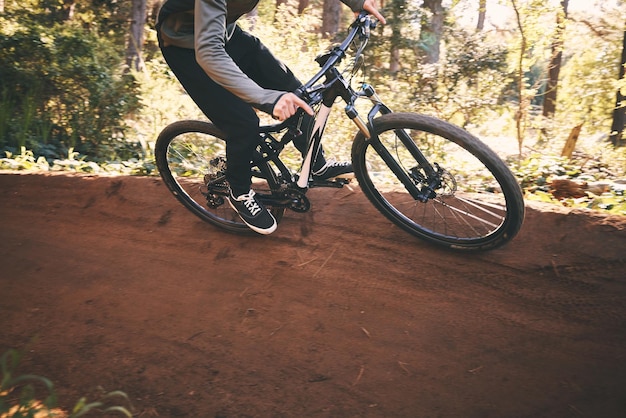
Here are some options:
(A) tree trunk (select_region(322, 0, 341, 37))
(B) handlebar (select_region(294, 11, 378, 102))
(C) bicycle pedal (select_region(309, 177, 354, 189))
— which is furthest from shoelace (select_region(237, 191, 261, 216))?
(A) tree trunk (select_region(322, 0, 341, 37))

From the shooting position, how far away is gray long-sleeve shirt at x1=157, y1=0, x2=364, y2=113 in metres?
2.75

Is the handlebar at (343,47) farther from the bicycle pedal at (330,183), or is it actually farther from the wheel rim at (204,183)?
the wheel rim at (204,183)

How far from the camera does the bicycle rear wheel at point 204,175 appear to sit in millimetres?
3926

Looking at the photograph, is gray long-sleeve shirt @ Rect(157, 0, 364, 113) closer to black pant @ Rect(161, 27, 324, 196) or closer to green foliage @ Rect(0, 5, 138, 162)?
black pant @ Rect(161, 27, 324, 196)

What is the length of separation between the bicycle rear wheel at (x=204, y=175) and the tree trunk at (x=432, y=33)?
9.12 meters

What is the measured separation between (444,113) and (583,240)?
8.00 metres

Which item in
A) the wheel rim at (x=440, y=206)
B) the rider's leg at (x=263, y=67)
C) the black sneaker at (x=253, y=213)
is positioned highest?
the rider's leg at (x=263, y=67)

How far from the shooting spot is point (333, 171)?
3682 millimetres

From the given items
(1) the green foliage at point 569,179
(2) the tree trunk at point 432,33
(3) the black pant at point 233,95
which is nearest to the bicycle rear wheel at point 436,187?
(3) the black pant at point 233,95

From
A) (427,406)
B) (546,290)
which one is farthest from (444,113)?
(427,406)

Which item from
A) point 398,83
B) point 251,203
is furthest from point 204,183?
point 398,83

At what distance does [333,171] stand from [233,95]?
3.00 feet

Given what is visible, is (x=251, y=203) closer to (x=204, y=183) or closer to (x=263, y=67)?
(x=204, y=183)

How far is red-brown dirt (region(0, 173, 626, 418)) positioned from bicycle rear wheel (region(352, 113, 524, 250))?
185 millimetres
